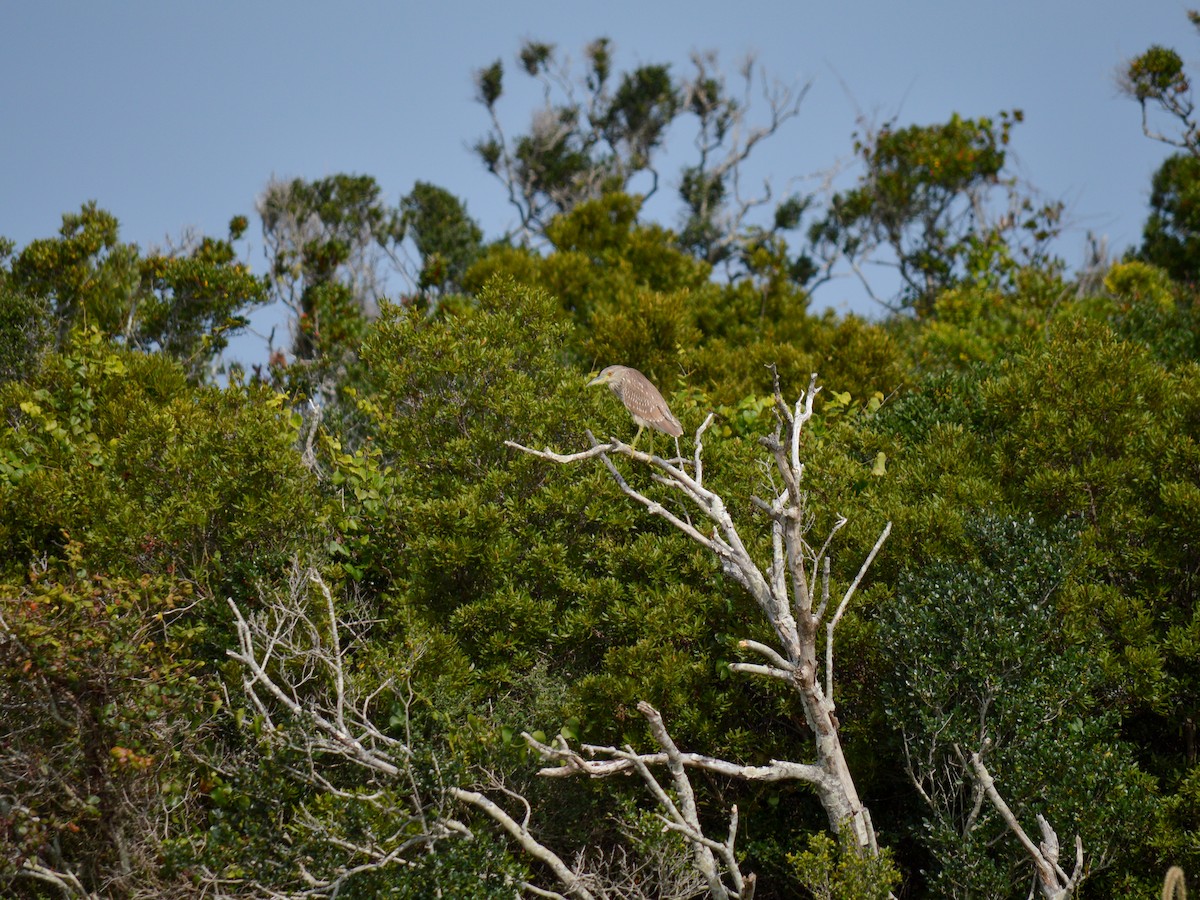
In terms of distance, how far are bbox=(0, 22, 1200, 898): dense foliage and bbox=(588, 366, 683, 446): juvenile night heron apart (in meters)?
1.20

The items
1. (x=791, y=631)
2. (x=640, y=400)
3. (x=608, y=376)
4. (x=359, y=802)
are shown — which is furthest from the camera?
(x=608, y=376)

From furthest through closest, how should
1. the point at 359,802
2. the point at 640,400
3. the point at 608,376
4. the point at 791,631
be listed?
the point at 608,376 → the point at 640,400 → the point at 791,631 → the point at 359,802

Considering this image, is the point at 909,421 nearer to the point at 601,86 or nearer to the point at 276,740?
the point at 276,740

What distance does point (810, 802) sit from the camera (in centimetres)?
1062

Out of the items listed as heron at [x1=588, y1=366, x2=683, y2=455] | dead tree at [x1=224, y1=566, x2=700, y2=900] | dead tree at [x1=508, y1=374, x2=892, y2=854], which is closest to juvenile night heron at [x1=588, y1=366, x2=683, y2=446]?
heron at [x1=588, y1=366, x2=683, y2=455]

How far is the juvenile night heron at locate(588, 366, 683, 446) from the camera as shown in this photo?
9922 millimetres

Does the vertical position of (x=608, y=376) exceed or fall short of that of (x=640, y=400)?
it exceeds it

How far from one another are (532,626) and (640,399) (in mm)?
2193

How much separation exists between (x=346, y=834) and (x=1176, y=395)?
848 centimetres

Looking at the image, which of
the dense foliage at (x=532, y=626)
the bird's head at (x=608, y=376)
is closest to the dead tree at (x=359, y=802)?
the dense foliage at (x=532, y=626)

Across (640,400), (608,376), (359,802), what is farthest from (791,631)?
(359,802)

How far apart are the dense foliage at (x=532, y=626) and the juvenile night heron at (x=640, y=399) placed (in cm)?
120

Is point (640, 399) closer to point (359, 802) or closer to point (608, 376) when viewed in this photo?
point (608, 376)

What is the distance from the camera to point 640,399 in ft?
33.1
